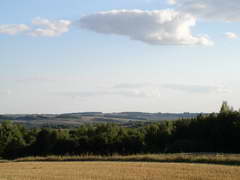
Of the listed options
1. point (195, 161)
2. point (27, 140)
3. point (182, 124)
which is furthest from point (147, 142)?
point (195, 161)

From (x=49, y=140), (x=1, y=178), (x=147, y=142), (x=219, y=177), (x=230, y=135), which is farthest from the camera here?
(x=49, y=140)

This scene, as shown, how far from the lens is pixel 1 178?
2456 cm

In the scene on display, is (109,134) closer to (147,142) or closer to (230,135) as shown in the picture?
(147,142)

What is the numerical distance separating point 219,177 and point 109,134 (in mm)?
50498

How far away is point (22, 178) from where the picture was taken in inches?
969

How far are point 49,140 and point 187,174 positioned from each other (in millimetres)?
56148

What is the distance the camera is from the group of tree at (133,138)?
60094 millimetres

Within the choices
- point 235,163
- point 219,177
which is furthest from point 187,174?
point 235,163

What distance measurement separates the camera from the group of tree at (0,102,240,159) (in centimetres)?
6009

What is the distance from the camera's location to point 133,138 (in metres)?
69.8

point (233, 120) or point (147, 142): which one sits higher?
point (233, 120)

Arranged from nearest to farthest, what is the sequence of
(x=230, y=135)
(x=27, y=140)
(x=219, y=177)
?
1. (x=219, y=177)
2. (x=230, y=135)
3. (x=27, y=140)

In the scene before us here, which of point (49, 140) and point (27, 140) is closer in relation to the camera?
point (49, 140)

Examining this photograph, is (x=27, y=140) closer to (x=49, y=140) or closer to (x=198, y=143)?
(x=49, y=140)
